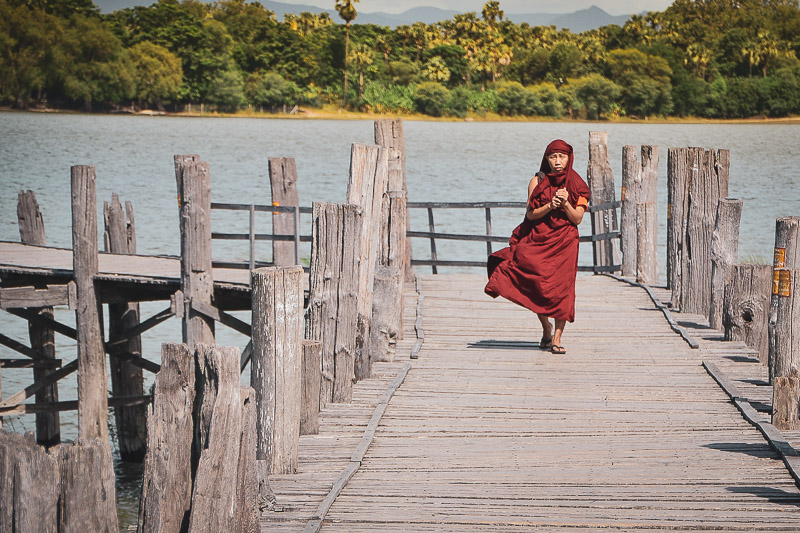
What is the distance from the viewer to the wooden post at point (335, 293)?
6.62 m

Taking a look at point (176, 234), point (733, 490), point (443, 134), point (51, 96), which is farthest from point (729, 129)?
point (733, 490)

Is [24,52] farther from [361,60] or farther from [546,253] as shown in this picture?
[546,253]

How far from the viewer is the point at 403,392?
7059mm

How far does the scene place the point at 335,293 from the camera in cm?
673

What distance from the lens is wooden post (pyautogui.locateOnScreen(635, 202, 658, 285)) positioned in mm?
11344

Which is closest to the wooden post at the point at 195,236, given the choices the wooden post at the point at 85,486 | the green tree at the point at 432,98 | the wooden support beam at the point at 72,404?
the wooden support beam at the point at 72,404

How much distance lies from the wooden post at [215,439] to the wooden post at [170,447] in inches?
1.8

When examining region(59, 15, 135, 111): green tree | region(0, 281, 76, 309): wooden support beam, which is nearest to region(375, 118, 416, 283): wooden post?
region(0, 281, 76, 309): wooden support beam

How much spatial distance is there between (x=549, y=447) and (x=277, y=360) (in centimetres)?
160

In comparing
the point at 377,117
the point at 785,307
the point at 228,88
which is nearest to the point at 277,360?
the point at 785,307

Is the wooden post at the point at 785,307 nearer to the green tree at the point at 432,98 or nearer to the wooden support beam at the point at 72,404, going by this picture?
the wooden support beam at the point at 72,404

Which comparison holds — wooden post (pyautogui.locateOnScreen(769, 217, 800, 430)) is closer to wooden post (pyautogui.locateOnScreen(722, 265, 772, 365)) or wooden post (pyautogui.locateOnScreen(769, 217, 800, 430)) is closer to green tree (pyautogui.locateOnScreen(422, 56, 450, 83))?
wooden post (pyautogui.locateOnScreen(722, 265, 772, 365))

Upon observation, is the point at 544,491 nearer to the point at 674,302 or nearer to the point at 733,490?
the point at 733,490

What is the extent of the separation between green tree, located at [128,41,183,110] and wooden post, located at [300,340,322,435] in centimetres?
7287
